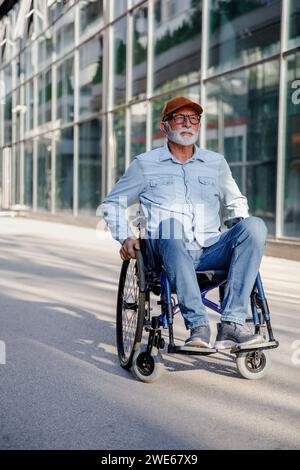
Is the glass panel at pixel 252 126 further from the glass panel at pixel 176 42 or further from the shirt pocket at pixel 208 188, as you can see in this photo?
the shirt pocket at pixel 208 188

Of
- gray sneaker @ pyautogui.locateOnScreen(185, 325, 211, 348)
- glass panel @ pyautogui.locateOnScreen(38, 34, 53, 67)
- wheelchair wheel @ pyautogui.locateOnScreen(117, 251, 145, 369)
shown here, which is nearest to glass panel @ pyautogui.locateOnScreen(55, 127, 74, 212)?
glass panel @ pyautogui.locateOnScreen(38, 34, 53, 67)

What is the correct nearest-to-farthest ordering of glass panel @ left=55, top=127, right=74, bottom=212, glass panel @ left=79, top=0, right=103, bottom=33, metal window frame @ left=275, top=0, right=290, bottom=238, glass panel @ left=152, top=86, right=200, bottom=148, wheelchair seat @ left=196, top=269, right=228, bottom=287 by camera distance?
1. wheelchair seat @ left=196, top=269, right=228, bottom=287
2. metal window frame @ left=275, top=0, right=290, bottom=238
3. glass panel @ left=152, top=86, right=200, bottom=148
4. glass panel @ left=79, top=0, right=103, bottom=33
5. glass panel @ left=55, top=127, right=74, bottom=212

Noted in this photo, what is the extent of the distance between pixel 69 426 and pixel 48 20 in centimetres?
2234

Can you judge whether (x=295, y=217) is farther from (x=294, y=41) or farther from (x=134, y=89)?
(x=134, y=89)

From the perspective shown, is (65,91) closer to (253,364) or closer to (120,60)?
(120,60)

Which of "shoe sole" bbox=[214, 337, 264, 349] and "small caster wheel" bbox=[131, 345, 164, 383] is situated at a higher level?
"shoe sole" bbox=[214, 337, 264, 349]

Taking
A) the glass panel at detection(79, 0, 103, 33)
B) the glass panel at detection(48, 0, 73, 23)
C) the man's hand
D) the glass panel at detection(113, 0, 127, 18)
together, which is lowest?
the man's hand

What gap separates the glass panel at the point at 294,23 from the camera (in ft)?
33.7

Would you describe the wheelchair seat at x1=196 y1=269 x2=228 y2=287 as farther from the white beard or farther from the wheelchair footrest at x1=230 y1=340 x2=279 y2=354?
the white beard

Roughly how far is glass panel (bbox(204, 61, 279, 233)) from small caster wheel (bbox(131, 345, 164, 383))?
293 inches

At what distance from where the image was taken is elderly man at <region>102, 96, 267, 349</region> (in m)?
3.49

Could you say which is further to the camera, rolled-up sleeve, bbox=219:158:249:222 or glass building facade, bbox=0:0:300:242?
glass building facade, bbox=0:0:300:242

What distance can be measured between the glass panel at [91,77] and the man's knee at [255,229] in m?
15.3

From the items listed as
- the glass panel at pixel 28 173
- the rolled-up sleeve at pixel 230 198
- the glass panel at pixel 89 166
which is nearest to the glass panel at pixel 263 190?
the rolled-up sleeve at pixel 230 198
